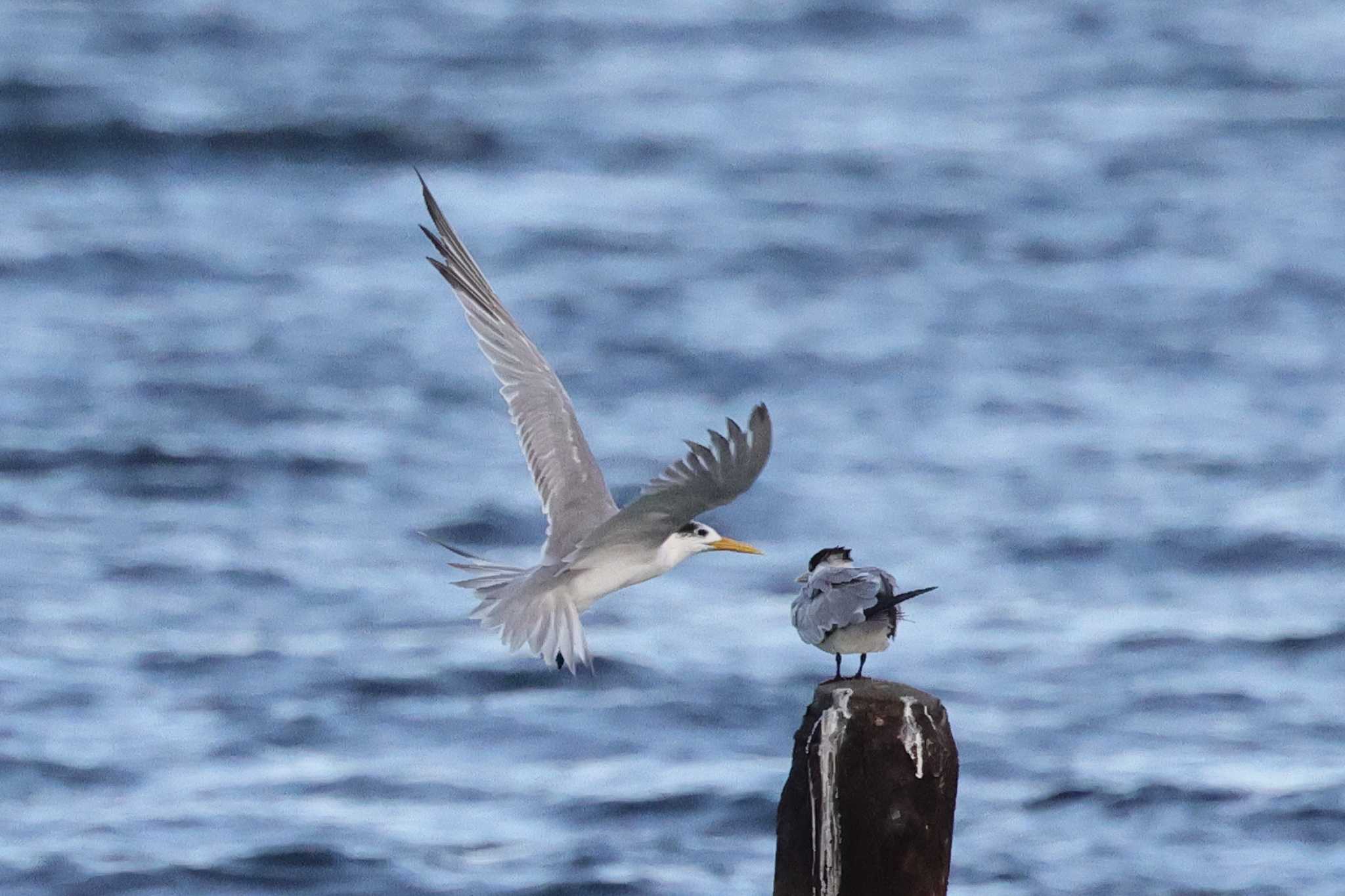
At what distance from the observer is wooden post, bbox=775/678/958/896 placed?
213 inches

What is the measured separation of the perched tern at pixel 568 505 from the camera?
612cm

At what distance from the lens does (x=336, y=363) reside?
720 inches

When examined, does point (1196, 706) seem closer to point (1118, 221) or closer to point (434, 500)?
point (434, 500)

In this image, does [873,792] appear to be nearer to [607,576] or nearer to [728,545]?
[728,545]

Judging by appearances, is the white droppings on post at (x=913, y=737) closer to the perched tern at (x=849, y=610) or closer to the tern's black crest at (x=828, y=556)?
the perched tern at (x=849, y=610)

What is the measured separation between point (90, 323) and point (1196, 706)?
10956 millimetres

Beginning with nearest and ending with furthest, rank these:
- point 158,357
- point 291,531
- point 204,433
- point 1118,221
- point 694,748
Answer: point 694,748, point 291,531, point 204,433, point 158,357, point 1118,221

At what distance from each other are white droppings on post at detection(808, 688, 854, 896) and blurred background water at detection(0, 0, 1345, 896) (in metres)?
4.42

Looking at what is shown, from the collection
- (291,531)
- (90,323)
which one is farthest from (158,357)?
(291,531)

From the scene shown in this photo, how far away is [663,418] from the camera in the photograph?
56.2ft

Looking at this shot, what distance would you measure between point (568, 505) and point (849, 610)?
2116 millimetres

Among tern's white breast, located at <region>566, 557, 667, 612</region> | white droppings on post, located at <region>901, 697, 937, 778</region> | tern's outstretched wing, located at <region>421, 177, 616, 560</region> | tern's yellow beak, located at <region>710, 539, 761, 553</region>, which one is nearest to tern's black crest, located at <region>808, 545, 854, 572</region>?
tern's yellow beak, located at <region>710, 539, 761, 553</region>

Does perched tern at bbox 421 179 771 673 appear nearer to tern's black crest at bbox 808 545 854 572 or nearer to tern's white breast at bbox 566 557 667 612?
tern's white breast at bbox 566 557 667 612

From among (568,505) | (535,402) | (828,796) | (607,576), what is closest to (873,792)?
(828,796)
